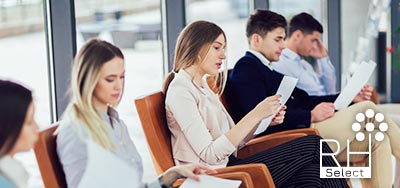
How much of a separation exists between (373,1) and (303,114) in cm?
226

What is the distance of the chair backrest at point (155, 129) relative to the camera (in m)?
1.74

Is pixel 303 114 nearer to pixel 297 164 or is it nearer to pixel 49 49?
pixel 297 164

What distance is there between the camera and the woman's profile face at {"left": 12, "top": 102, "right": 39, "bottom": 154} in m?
0.99

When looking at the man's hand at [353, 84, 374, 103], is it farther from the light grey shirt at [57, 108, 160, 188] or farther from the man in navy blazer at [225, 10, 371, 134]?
the light grey shirt at [57, 108, 160, 188]

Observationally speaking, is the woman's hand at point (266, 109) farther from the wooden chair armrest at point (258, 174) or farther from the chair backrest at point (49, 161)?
the chair backrest at point (49, 161)

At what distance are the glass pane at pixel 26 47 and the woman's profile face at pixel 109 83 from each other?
65cm

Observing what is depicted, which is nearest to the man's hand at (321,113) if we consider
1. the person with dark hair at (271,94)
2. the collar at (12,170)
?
the person with dark hair at (271,94)

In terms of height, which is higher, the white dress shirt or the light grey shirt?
the light grey shirt

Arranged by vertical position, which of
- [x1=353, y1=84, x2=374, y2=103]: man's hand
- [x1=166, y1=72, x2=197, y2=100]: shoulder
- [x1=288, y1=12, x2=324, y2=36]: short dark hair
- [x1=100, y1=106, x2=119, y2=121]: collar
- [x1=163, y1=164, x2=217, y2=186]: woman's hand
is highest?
[x1=288, y1=12, x2=324, y2=36]: short dark hair

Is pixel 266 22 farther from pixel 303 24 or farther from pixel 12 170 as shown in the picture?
pixel 12 170

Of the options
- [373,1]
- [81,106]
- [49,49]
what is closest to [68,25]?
[49,49]

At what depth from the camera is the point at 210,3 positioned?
301cm

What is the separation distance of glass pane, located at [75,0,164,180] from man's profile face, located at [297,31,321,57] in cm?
52

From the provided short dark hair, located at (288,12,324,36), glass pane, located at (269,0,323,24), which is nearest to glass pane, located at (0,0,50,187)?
short dark hair, located at (288,12,324,36)
